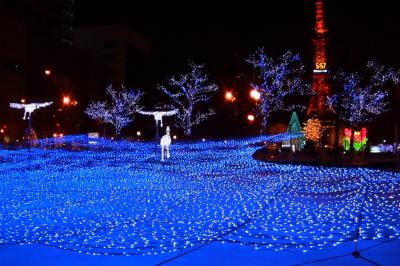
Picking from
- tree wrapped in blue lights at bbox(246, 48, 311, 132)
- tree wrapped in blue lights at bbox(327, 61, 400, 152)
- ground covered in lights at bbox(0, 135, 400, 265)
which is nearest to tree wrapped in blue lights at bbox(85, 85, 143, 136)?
tree wrapped in blue lights at bbox(246, 48, 311, 132)

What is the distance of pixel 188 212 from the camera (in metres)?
7.25

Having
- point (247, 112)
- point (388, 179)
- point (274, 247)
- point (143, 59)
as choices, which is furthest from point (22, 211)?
point (143, 59)

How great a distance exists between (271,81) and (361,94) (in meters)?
6.92

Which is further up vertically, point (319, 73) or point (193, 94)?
point (319, 73)

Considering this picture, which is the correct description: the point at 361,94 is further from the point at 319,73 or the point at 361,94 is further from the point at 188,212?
the point at 188,212

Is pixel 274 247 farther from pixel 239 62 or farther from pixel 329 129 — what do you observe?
pixel 329 129

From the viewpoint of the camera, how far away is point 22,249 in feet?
16.9

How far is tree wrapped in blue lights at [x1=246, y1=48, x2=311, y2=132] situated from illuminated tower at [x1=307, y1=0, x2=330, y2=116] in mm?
7650

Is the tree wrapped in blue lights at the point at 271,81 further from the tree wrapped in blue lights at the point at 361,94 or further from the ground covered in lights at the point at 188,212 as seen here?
the ground covered in lights at the point at 188,212

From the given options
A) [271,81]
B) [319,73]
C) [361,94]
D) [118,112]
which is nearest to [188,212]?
[271,81]

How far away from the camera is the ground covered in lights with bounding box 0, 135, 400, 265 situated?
5.20 m

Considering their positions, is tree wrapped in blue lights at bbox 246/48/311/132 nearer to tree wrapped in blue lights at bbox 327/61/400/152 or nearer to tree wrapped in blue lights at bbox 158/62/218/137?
tree wrapped in blue lights at bbox 327/61/400/152

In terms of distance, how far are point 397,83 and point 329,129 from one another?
28.0ft

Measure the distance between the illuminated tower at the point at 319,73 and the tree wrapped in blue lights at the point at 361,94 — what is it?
4658mm
